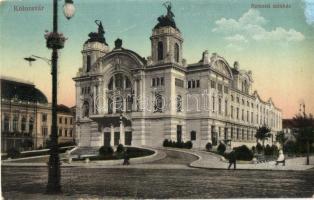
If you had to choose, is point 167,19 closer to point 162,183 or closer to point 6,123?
point 162,183

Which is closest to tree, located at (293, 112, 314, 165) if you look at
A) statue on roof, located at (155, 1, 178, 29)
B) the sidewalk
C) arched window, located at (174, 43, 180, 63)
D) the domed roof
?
the sidewalk

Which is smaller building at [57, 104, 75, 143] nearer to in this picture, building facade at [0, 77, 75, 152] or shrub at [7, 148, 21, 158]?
building facade at [0, 77, 75, 152]

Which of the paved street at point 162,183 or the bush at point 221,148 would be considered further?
the bush at point 221,148

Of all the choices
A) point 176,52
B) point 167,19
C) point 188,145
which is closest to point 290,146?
point 188,145

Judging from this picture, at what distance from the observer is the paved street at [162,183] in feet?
48.4

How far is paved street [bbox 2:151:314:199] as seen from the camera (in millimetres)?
14742

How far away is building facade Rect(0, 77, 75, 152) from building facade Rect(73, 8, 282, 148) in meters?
1.56

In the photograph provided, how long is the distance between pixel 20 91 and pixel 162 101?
7.05 m

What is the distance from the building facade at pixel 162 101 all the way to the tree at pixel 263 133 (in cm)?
24

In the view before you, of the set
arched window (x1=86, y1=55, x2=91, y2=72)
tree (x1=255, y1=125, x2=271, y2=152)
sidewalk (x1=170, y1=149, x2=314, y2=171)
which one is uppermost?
arched window (x1=86, y1=55, x2=91, y2=72)

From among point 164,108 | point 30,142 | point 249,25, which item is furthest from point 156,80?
point 249,25

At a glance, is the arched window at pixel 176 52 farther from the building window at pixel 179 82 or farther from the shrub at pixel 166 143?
the shrub at pixel 166 143

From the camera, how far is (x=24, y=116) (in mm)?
21469

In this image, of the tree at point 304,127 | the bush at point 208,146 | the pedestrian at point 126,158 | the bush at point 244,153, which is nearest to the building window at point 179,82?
the bush at point 208,146
